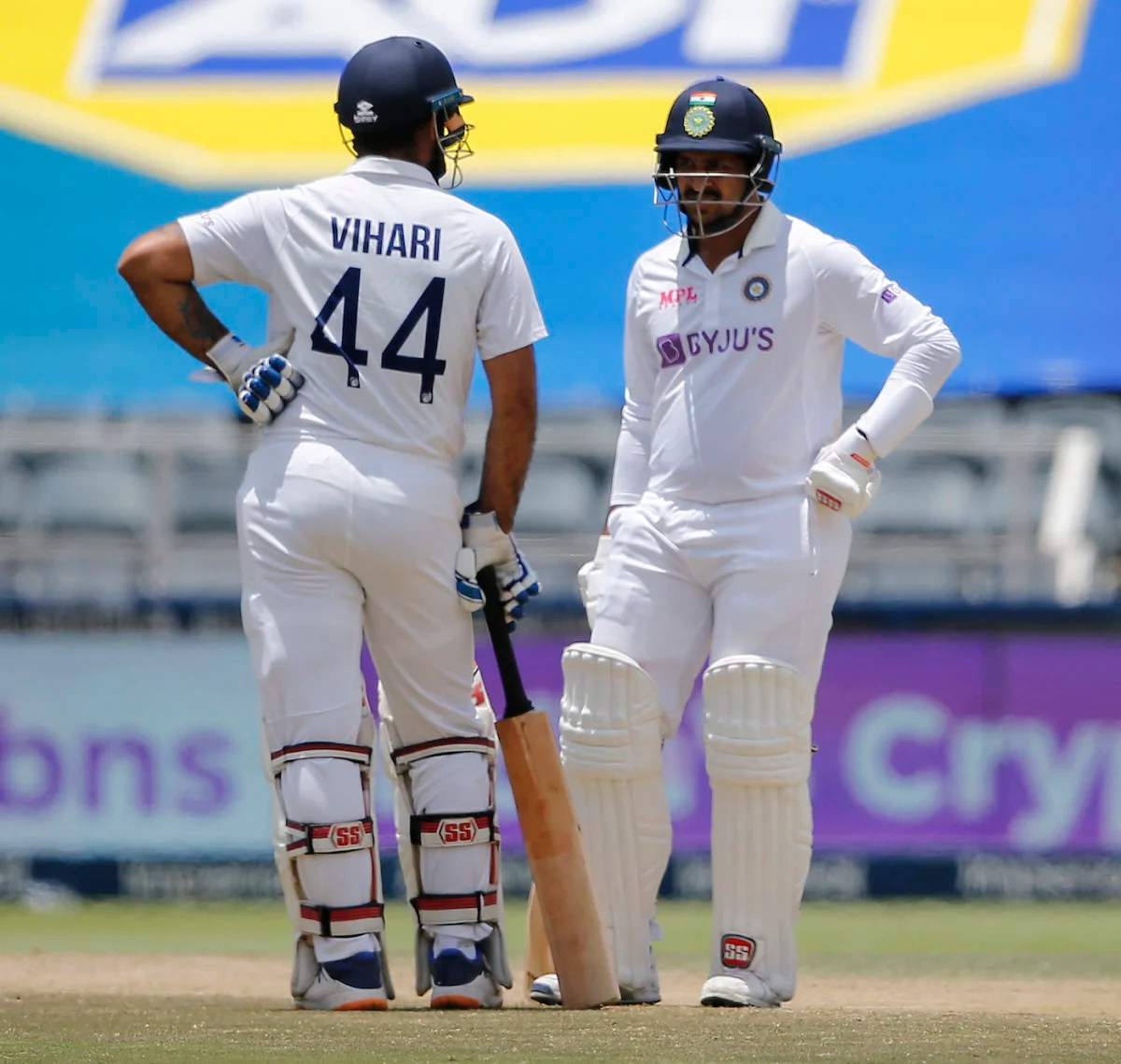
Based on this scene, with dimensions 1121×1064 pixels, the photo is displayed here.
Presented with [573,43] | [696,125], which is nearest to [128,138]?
[573,43]

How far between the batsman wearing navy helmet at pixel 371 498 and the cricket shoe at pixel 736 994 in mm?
443

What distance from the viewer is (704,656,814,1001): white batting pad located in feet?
14.2

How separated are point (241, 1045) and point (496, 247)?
1.81m

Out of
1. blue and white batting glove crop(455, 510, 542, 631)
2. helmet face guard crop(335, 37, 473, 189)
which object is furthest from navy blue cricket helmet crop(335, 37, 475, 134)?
blue and white batting glove crop(455, 510, 542, 631)

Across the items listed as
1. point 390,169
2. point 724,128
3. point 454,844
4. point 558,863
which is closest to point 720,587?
point 558,863

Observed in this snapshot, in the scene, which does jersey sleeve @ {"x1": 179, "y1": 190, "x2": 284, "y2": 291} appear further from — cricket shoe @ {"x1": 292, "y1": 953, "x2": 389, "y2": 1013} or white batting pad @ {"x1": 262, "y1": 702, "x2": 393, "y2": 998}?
cricket shoe @ {"x1": 292, "y1": 953, "x2": 389, "y2": 1013}

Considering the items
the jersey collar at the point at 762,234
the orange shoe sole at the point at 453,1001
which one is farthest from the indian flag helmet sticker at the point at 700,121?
the orange shoe sole at the point at 453,1001

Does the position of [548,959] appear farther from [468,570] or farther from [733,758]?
[468,570]

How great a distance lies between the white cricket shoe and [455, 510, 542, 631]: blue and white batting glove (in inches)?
30.9

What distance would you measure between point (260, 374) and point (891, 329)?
139 cm

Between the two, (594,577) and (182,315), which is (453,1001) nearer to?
(594,577)

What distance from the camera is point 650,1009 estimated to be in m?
4.09

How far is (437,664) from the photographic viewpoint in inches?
168

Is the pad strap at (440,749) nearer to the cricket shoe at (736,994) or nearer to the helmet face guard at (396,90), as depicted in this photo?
the cricket shoe at (736,994)
